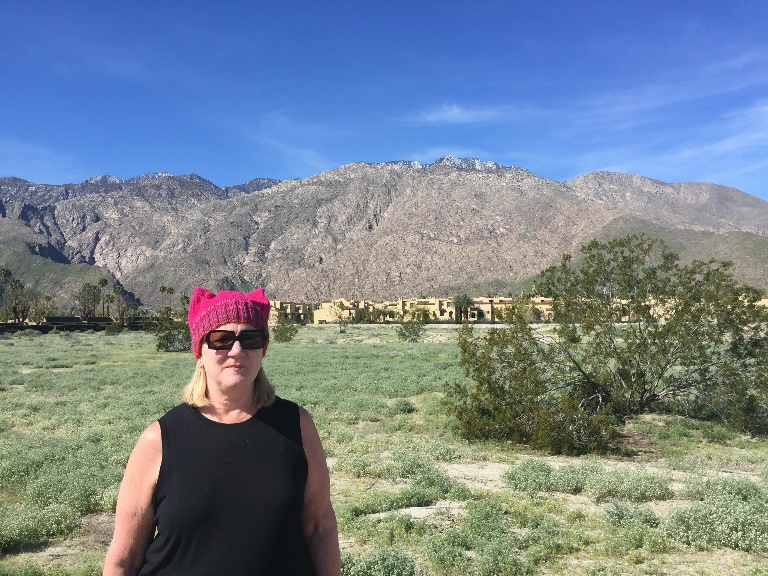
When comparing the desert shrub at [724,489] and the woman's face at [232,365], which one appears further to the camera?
the desert shrub at [724,489]

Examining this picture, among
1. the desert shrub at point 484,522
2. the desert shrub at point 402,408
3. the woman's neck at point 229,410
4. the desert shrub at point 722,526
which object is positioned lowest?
the desert shrub at point 402,408

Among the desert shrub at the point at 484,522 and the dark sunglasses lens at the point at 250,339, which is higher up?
the dark sunglasses lens at the point at 250,339

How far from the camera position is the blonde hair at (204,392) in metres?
2.86

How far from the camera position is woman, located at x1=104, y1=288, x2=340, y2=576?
256cm

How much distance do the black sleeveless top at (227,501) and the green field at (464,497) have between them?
3.61 metres

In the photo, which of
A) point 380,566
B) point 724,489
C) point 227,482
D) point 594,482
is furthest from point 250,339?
point 724,489

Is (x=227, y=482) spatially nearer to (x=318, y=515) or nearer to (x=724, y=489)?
(x=318, y=515)

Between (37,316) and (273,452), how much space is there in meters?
99.7

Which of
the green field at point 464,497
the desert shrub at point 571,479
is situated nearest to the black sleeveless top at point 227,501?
the green field at point 464,497

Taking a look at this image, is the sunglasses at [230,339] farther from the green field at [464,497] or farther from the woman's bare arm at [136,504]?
the green field at [464,497]

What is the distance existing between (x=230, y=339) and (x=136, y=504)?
0.91 m

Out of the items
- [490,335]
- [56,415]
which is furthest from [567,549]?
[56,415]

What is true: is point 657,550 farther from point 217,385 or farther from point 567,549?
point 217,385

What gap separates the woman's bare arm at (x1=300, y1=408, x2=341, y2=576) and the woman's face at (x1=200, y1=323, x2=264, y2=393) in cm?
35
